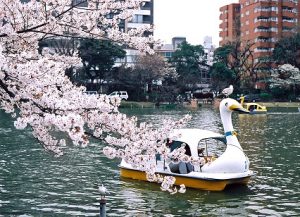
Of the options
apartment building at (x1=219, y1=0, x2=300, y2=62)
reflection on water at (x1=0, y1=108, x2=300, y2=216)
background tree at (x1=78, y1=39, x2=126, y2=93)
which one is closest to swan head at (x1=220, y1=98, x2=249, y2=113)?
reflection on water at (x1=0, y1=108, x2=300, y2=216)

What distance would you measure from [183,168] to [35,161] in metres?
7.76

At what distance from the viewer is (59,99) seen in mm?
6789

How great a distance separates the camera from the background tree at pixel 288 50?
74438 millimetres

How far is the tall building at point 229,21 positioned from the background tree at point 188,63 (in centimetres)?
1985

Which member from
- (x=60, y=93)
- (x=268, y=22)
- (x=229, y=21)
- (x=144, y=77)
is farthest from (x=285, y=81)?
(x=60, y=93)

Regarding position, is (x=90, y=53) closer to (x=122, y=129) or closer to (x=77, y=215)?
(x=77, y=215)

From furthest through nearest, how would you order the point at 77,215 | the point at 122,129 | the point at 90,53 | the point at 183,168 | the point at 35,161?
the point at 90,53 → the point at 35,161 → the point at 183,168 → the point at 77,215 → the point at 122,129

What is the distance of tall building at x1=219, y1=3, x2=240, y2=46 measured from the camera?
98.9m

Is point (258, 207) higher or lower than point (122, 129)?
lower

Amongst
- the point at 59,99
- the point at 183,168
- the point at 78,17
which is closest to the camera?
the point at 59,99

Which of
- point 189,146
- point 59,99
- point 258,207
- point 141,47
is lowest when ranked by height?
point 258,207

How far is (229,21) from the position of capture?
103562 millimetres

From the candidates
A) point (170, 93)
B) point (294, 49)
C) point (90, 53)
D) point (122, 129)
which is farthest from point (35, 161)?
point (294, 49)

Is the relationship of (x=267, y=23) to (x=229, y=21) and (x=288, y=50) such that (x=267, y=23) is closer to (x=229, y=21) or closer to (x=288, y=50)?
(x=288, y=50)
